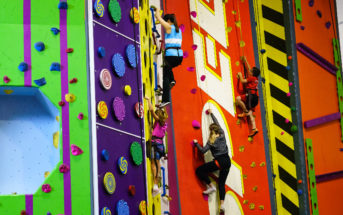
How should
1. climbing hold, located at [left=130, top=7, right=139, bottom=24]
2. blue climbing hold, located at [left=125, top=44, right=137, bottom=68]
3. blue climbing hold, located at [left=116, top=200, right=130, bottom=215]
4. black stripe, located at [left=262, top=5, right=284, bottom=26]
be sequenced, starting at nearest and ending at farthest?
blue climbing hold, located at [left=116, top=200, right=130, bottom=215] → blue climbing hold, located at [left=125, top=44, right=137, bottom=68] → climbing hold, located at [left=130, top=7, right=139, bottom=24] → black stripe, located at [left=262, top=5, right=284, bottom=26]

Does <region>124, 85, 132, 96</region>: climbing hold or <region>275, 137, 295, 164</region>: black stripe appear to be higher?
<region>124, 85, 132, 96</region>: climbing hold

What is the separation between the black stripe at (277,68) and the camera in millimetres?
7789

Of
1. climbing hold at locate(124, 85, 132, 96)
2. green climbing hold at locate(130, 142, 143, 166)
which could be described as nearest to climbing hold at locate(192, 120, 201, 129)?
green climbing hold at locate(130, 142, 143, 166)

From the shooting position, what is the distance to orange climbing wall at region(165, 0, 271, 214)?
6.91 meters

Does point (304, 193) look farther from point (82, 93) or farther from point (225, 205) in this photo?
point (82, 93)

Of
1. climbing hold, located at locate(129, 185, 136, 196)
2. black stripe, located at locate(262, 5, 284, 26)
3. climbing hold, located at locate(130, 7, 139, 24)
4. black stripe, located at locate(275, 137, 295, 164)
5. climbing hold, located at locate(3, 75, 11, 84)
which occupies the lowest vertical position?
climbing hold, located at locate(129, 185, 136, 196)

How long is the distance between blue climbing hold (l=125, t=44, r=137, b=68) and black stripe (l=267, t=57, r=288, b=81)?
9.01 feet

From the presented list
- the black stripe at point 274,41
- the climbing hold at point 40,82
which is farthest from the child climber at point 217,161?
the climbing hold at point 40,82

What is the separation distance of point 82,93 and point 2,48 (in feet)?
2.70

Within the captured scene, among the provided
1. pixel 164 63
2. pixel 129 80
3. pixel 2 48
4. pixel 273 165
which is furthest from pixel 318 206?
pixel 2 48

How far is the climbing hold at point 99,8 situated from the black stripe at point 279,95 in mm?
3307

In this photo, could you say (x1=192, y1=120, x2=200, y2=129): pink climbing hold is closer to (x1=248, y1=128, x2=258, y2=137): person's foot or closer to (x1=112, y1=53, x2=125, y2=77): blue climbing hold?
(x1=248, y1=128, x2=258, y2=137): person's foot

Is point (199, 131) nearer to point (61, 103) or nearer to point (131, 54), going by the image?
point (131, 54)

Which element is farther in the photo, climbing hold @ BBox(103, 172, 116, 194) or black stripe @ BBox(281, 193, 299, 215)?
black stripe @ BBox(281, 193, 299, 215)
